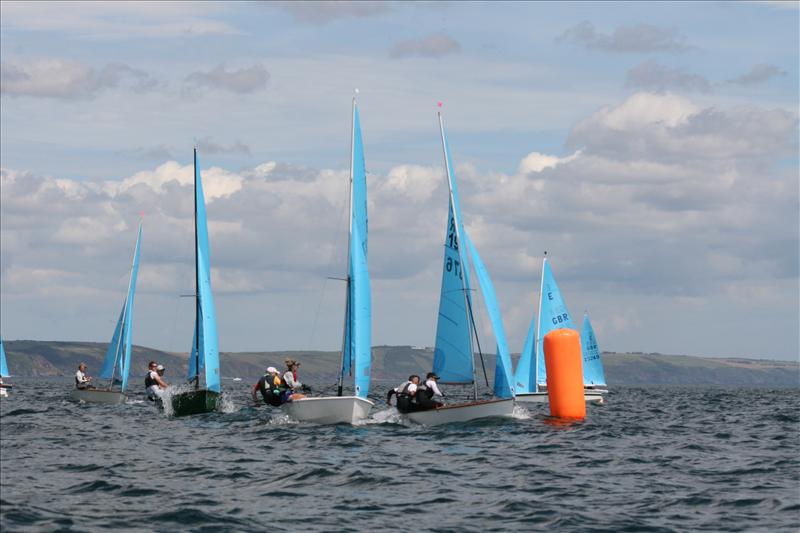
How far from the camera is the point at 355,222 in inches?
1460

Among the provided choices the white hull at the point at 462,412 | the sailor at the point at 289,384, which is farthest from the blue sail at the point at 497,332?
the sailor at the point at 289,384

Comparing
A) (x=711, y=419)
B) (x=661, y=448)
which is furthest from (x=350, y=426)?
(x=711, y=419)

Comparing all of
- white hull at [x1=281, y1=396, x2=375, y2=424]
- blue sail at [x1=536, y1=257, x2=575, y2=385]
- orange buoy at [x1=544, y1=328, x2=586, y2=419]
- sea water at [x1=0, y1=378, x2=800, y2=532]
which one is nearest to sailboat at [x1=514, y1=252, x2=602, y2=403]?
blue sail at [x1=536, y1=257, x2=575, y2=385]

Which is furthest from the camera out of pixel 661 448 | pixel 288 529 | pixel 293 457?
pixel 661 448

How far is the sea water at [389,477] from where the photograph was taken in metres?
18.8

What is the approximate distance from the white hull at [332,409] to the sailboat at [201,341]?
7.08 metres

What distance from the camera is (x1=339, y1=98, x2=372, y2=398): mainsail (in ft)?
118

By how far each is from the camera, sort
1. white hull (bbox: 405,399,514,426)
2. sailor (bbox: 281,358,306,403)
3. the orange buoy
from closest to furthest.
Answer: white hull (bbox: 405,399,514,426) → sailor (bbox: 281,358,306,403) → the orange buoy

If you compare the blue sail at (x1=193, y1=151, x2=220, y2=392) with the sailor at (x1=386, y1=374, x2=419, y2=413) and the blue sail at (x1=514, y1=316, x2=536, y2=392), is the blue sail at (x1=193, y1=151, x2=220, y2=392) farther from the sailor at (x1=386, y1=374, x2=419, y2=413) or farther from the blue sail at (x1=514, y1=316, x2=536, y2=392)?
the blue sail at (x1=514, y1=316, x2=536, y2=392)

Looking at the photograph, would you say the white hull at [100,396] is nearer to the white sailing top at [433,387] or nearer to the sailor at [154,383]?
the sailor at [154,383]

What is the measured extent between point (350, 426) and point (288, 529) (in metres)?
17.0

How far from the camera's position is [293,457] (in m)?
27.3

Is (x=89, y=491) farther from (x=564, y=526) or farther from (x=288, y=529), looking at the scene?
(x=564, y=526)

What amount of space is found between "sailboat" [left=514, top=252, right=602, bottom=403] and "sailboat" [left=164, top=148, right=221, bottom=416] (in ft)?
72.1
